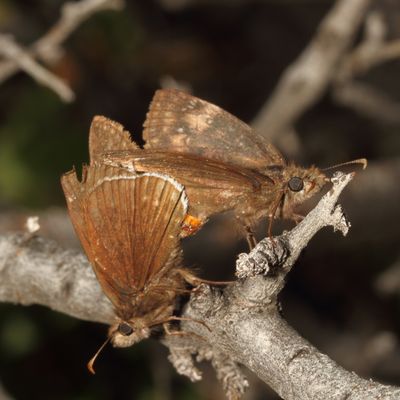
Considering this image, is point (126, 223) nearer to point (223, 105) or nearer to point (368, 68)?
point (368, 68)

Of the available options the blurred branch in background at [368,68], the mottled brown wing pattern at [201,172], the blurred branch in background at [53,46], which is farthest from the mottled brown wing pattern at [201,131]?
the blurred branch in background at [368,68]

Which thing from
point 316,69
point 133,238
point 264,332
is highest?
point 316,69

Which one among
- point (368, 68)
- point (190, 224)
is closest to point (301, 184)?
point (190, 224)

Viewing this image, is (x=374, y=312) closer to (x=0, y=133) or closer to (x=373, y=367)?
(x=373, y=367)

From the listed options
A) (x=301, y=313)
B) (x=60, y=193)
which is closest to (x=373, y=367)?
(x=301, y=313)

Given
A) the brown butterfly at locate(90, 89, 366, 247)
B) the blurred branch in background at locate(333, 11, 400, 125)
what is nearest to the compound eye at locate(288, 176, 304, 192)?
the brown butterfly at locate(90, 89, 366, 247)

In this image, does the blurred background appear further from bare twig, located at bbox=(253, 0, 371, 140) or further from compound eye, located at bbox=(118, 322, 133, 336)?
compound eye, located at bbox=(118, 322, 133, 336)

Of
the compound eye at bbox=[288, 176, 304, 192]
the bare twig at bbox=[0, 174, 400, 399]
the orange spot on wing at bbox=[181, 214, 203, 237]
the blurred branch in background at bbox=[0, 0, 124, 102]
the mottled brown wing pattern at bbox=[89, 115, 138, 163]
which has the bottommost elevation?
the bare twig at bbox=[0, 174, 400, 399]
